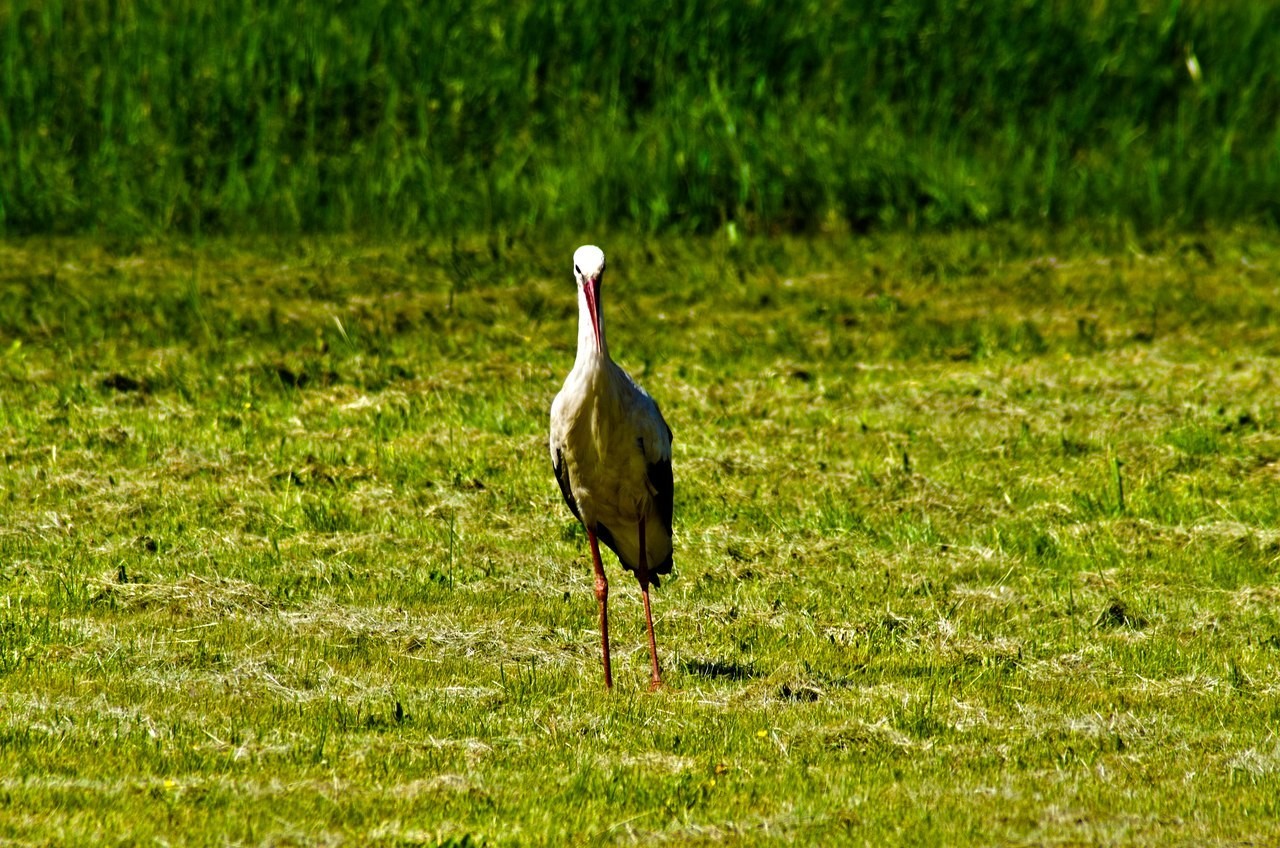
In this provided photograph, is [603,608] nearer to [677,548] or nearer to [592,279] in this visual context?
[592,279]

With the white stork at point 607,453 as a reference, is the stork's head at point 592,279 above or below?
above

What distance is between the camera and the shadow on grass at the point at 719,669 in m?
7.18

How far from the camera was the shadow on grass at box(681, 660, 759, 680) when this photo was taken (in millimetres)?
7184

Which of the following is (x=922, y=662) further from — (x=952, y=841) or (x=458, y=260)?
(x=458, y=260)

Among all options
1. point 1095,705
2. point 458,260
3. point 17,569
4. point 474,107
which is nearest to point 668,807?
point 1095,705

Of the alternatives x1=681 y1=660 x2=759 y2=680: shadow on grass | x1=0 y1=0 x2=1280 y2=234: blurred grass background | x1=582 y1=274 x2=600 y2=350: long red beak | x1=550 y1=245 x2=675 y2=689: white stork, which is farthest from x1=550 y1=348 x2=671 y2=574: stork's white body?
x1=0 y1=0 x2=1280 y2=234: blurred grass background

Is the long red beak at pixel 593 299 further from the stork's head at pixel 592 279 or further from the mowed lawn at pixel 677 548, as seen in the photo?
the mowed lawn at pixel 677 548

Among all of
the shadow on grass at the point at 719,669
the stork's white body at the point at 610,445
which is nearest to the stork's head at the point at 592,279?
the stork's white body at the point at 610,445

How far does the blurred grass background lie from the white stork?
818 cm

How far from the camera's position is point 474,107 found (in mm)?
16781

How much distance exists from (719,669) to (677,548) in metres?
1.89

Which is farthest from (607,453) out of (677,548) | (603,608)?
(677,548)

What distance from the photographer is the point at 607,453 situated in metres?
7.29

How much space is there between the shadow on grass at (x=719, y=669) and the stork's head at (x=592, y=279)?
1.40 metres
